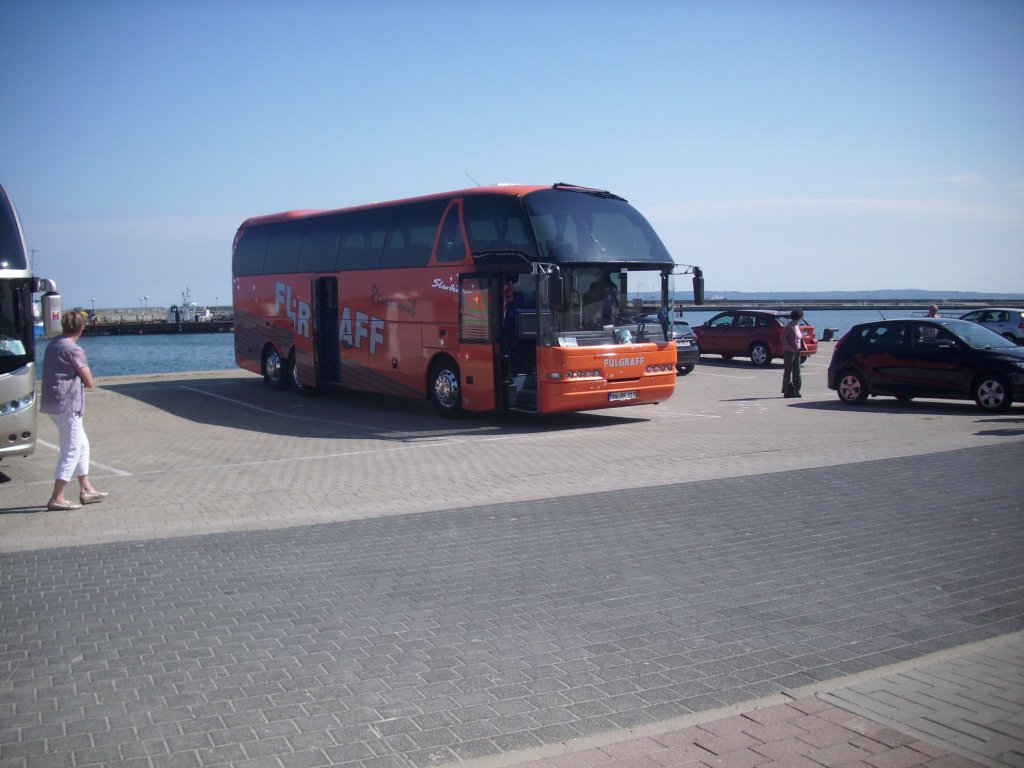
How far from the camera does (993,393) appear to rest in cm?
1736

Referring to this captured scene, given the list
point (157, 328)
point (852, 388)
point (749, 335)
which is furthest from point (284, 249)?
point (157, 328)

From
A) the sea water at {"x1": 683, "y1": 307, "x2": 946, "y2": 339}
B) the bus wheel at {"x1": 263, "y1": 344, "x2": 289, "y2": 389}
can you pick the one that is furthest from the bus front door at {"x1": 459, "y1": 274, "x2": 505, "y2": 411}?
the sea water at {"x1": 683, "y1": 307, "x2": 946, "y2": 339}

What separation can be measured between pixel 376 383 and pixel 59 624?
13.8 meters

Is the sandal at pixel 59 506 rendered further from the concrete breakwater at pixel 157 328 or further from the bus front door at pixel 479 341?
the concrete breakwater at pixel 157 328

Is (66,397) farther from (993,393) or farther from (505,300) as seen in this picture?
(993,393)

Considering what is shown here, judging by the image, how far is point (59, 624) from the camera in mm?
6020

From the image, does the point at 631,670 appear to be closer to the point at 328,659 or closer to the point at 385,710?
the point at 385,710

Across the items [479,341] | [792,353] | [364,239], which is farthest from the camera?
[792,353]

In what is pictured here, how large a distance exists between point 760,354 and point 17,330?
2382 cm

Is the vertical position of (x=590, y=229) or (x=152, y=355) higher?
(x=590, y=229)

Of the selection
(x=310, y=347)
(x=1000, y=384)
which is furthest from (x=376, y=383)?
(x=1000, y=384)

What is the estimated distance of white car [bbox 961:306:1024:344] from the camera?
32562 mm

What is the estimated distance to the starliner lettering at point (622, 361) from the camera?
1614 cm

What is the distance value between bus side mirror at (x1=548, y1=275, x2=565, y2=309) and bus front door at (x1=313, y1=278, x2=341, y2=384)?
7.14 metres
